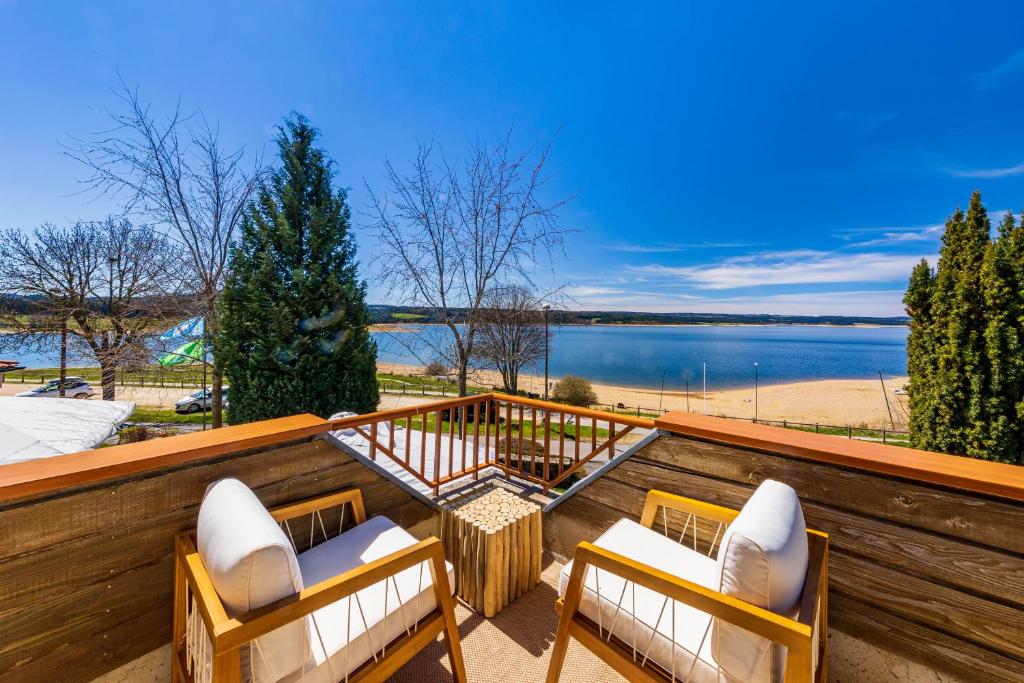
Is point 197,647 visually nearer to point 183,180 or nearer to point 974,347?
point 183,180

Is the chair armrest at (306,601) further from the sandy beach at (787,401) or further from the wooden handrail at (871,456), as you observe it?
the sandy beach at (787,401)

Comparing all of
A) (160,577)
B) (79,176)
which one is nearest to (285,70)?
(79,176)

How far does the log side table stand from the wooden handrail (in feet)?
3.47

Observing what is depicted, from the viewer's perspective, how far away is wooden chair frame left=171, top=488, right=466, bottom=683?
100 cm

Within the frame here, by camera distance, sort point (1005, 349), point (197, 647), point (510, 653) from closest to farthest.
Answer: point (197, 647), point (510, 653), point (1005, 349)

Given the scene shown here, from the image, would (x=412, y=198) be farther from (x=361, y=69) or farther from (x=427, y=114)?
(x=361, y=69)

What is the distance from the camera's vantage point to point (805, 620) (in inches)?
42.7

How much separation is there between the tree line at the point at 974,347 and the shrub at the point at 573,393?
37.7 ft

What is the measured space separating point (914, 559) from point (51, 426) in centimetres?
784

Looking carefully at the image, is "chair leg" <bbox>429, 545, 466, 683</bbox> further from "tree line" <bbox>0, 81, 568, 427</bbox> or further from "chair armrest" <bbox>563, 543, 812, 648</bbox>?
"tree line" <bbox>0, 81, 568, 427</bbox>

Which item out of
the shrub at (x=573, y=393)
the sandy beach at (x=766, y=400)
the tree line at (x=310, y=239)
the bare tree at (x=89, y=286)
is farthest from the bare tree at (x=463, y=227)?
the shrub at (x=573, y=393)

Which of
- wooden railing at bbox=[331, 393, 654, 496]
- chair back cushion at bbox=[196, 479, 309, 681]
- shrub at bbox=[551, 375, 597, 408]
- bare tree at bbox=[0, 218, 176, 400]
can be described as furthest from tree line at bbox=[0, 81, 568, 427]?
shrub at bbox=[551, 375, 597, 408]

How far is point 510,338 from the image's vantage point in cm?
1127

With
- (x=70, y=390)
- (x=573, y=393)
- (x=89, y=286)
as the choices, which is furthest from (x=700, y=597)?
(x=70, y=390)
